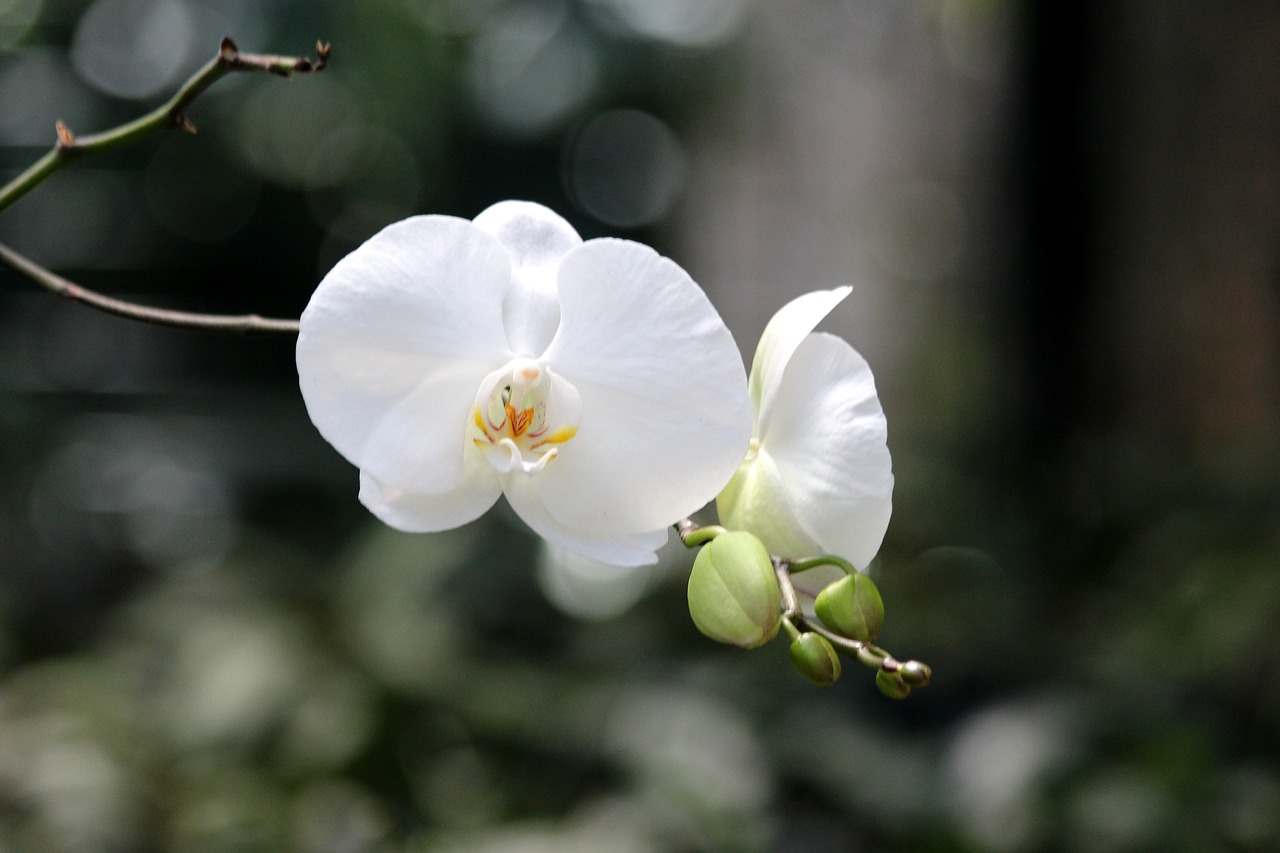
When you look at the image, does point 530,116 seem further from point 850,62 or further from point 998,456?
point 998,456

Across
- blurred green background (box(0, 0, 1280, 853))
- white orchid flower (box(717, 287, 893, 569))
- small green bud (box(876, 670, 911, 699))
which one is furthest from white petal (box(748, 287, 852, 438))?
blurred green background (box(0, 0, 1280, 853))

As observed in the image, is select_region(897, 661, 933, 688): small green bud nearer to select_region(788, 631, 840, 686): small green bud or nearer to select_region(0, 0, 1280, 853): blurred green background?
select_region(788, 631, 840, 686): small green bud

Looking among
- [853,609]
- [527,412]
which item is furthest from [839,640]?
[527,412]

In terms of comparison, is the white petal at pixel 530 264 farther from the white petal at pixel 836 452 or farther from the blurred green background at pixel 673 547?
the blurred green background at pixel 673 547

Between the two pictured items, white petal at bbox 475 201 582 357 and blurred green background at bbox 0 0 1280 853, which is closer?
white petal at bbox 475 201 582 357

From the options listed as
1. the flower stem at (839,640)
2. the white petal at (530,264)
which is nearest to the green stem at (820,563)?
the flower stem at (839,640)

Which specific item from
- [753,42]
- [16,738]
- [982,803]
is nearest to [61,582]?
[16,738]

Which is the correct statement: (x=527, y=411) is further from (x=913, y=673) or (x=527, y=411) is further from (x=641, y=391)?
(x=913, y=673)
